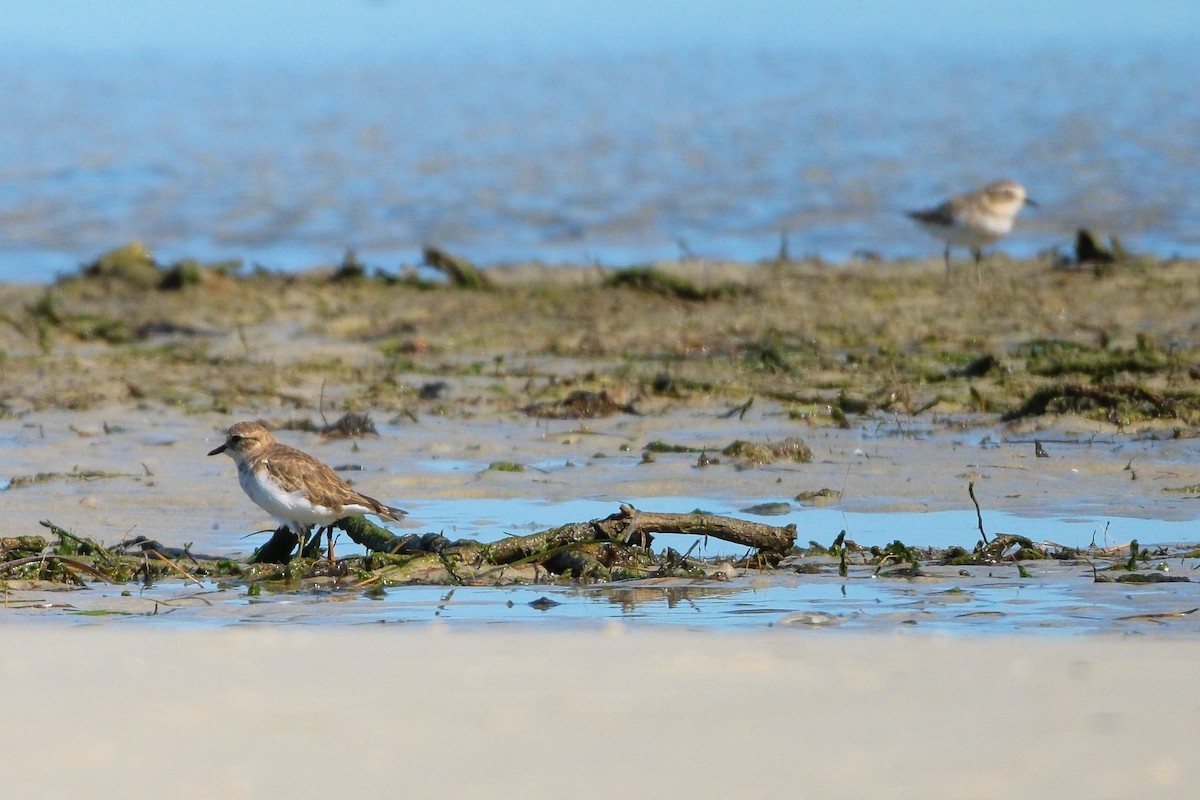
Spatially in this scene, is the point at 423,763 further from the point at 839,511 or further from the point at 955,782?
the point at 839,511

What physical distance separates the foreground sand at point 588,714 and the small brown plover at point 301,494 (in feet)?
3.58

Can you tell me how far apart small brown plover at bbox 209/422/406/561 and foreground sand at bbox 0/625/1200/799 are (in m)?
1.09

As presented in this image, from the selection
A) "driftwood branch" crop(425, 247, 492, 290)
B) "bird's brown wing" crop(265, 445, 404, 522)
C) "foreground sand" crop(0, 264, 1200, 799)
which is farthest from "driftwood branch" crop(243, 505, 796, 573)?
"driftwood branch" crop(425, 247, 492, 290)

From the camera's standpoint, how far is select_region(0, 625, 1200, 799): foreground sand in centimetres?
402

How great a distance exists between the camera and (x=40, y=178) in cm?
2442

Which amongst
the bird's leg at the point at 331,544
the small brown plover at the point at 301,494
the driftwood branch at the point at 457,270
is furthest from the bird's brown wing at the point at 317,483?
the driftwood branch at the point at 457,270

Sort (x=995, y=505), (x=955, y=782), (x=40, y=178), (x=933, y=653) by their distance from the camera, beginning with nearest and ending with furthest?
(x=955, y=782) < (x=933, y=653) < (x=995, y=505) < (x=40, y=178)

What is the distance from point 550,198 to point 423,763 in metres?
17.8

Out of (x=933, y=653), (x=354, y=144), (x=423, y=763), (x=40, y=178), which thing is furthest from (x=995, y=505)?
(x=354, y=144)

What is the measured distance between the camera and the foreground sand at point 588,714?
4.02m

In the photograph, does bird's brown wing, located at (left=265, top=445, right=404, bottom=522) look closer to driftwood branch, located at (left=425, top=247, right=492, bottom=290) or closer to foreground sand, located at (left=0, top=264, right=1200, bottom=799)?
foreground sand, located at (left=0, top=264, right=1200, bottom=799)

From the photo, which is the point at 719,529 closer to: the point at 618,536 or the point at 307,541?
the point at 618,536

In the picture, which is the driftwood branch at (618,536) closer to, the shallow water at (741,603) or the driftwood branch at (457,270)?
the shallow water at (741,603)

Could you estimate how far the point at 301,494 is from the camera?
6.42 metres
